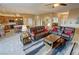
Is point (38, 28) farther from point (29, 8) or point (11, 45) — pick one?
point (11, 45)

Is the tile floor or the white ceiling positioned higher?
the white ceiling

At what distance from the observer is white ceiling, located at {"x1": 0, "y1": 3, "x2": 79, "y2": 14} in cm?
190

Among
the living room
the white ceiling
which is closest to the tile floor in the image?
the living room

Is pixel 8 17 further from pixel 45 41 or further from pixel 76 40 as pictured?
pixel 76 40

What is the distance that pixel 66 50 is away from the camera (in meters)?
1.97

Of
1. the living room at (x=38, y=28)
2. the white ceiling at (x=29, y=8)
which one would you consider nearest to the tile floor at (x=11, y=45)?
the living room at (x=38, y=28)

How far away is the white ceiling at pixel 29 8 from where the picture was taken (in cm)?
190

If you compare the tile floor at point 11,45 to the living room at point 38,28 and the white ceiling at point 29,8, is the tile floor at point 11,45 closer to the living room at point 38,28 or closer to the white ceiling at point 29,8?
the living room at point 38,28

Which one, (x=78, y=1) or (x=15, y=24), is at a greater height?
(x=78, y=1)

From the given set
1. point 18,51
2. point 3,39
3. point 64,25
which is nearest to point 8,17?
point 3,39

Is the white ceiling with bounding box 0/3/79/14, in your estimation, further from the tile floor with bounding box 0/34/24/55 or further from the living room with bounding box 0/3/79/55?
the tile floor with bounding box 0/34/24/55

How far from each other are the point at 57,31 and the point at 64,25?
14 cm

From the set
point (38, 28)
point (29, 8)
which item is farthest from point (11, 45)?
point (29, 8)

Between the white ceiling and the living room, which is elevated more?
the white ceiling
